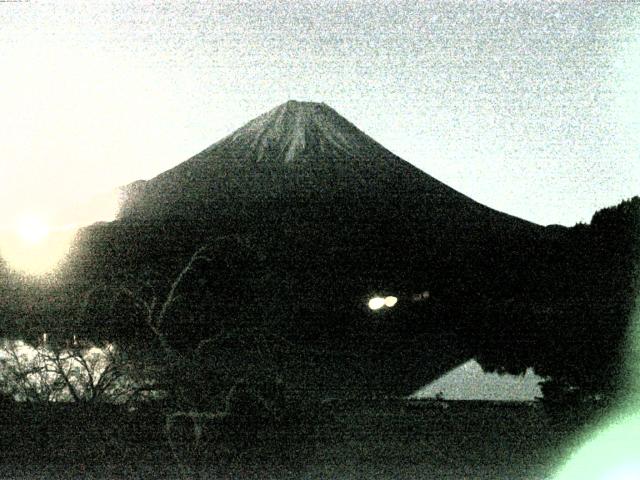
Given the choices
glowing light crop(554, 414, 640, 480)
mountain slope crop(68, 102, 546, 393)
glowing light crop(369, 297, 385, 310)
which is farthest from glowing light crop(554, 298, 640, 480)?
glowing light crop(369, 297, 385, 310)

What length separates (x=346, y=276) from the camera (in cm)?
1073

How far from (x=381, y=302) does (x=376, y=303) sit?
78 mm

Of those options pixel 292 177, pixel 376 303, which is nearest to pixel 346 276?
pixel 376 303

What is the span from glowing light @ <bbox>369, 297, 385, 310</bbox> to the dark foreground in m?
3.43

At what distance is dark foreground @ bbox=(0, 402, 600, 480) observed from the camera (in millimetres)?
6074

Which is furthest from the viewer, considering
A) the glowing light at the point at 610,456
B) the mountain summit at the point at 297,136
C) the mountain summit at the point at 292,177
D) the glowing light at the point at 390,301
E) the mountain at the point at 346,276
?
the mountain summit at the point at 297,136

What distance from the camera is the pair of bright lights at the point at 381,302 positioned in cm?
1066

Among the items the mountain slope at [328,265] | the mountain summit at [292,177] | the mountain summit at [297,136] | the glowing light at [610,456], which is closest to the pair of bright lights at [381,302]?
the mountain slope at [328,265]

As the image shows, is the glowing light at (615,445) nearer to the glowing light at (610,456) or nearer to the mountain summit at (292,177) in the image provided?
the glowing light at (610,456)

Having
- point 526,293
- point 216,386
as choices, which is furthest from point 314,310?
point 216,386

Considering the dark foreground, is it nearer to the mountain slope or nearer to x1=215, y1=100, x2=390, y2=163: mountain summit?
the mountain slope

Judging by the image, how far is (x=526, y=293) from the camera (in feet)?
31.1

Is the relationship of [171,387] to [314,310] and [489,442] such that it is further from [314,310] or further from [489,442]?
[314,310]

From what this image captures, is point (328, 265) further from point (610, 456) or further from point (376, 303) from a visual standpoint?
point (610, 456)
